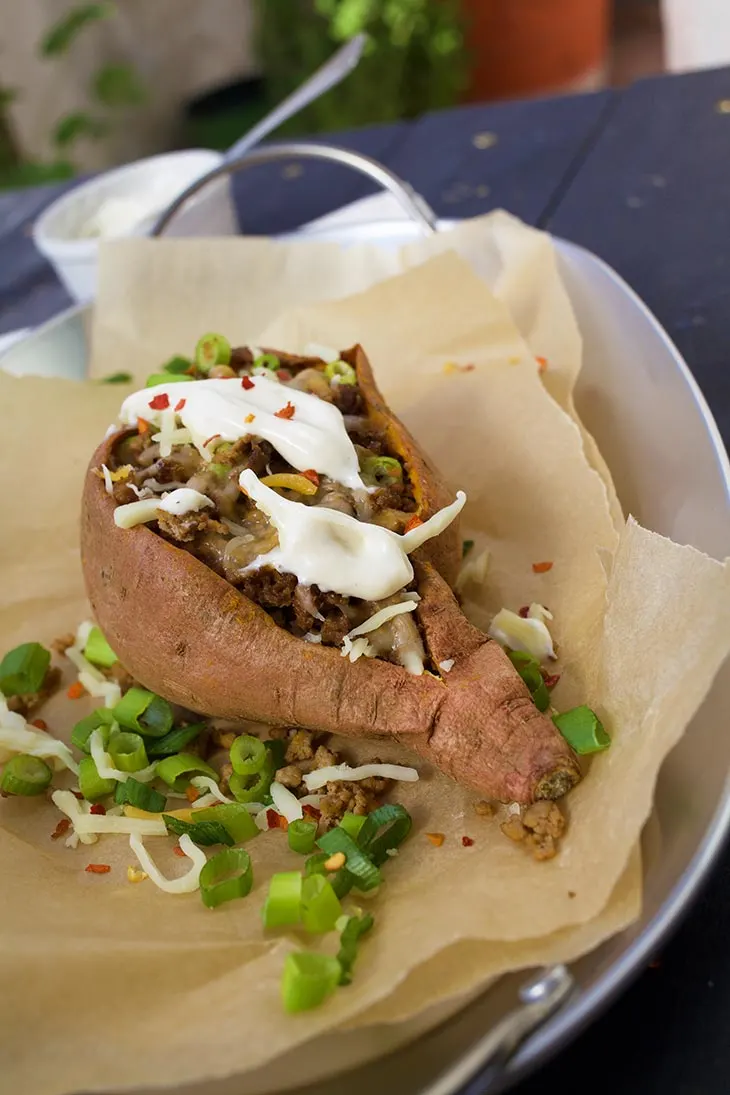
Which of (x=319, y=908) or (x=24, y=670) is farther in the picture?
(x=24, y=670)

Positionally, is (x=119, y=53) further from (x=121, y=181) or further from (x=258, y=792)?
(x=258, y=792)

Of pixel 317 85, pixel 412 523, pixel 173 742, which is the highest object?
pixel 317 85

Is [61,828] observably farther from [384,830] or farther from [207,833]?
[384,830]

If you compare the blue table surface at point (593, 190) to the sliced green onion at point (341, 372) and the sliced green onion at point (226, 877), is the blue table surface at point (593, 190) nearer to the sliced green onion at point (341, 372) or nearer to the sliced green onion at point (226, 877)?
the sliced green onion at point (226, 877)

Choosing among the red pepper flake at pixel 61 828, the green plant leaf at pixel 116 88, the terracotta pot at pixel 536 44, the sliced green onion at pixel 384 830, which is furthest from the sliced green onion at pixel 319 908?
the green plant leaf at pixel 116 88

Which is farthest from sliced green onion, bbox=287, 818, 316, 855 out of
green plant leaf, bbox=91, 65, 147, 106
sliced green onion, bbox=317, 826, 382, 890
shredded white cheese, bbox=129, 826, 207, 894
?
green plant leaf, bbox=91, 65, 147, 106

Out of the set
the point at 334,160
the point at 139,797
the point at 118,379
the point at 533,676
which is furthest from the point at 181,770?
the point at 334,160

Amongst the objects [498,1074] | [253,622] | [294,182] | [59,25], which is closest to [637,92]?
[294,182]

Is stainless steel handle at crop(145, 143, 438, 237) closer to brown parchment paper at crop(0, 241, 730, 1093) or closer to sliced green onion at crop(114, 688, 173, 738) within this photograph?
brown parchment paper at crop(0, 241, 730, 1093)

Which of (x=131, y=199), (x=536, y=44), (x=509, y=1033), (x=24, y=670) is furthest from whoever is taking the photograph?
(x=536, y=44)
